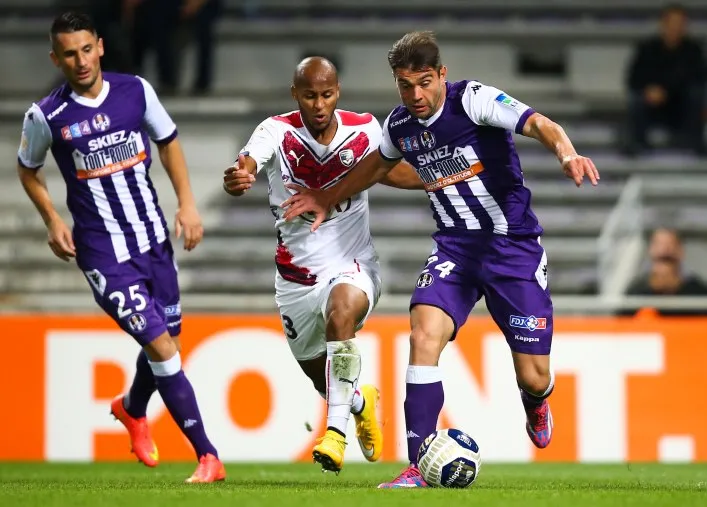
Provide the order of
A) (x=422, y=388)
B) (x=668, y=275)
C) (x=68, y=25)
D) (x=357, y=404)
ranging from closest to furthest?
(x=422, y=388) < (x=68, y=25) < (x=357, y=404) < (x=668, y=275)

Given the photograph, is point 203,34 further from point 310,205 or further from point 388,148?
point 388,148

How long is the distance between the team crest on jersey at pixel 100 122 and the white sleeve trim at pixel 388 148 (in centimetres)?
144

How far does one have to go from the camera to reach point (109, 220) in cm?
702

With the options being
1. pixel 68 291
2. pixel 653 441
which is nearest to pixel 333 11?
pixel 68 291

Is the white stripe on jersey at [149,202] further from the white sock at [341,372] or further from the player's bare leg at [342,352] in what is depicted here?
the white sock at [341,372]

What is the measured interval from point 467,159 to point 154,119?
1.77m

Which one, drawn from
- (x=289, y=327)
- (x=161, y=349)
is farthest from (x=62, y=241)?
(x=289, y=327)

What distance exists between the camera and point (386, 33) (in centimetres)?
1466

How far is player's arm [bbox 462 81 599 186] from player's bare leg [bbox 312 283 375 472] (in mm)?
1084

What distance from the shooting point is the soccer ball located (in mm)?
6027

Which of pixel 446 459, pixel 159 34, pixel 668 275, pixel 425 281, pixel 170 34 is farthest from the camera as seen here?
pixel 170 34

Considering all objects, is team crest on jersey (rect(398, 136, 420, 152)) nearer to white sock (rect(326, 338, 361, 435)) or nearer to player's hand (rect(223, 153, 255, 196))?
player's hand (rect(223, 153, 255, 196))

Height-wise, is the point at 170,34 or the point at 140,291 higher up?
the point at 170,34

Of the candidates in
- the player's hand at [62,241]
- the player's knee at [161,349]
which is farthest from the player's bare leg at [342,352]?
the player's hand at [62,241]
